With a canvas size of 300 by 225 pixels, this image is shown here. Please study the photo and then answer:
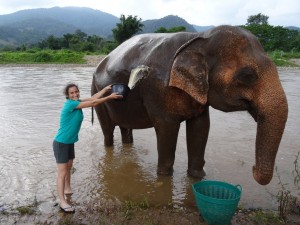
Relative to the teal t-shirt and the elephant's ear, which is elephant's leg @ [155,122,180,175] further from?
the teal t-shirt

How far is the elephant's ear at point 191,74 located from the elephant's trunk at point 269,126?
1.90 ft

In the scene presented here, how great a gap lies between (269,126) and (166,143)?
4.73ft

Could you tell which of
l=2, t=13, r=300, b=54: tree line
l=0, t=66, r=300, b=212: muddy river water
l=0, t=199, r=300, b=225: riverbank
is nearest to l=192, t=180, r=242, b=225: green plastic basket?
l=0, t=199, r=300, b=225: riverbank

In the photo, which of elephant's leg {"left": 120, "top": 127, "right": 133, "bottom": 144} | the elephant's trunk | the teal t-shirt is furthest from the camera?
elephant's leg {"left": 120, "top": 127, "right": 133, "bottom": 144}

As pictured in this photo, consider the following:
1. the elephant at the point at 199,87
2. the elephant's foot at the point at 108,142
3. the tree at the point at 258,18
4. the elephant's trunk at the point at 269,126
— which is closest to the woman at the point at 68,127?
the elephant at the point at 199,87

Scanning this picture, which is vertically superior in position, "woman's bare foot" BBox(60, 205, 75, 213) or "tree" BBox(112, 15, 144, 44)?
"tree" BBox(112, 15, 144, 44)

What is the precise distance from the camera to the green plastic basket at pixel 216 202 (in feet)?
10.7

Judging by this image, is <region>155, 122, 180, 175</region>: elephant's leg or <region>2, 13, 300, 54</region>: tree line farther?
<region>2, 13, 300, 54</region>: tree line

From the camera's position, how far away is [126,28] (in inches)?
1622

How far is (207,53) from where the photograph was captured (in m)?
3.64

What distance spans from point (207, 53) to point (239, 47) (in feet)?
1.10

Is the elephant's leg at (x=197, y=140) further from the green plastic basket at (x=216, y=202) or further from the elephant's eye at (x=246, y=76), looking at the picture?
the elephant's eye at (x=246, y=76)

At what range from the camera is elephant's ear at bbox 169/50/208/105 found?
3.58m

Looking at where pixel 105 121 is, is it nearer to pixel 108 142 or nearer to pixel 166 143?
pixel 108 142
